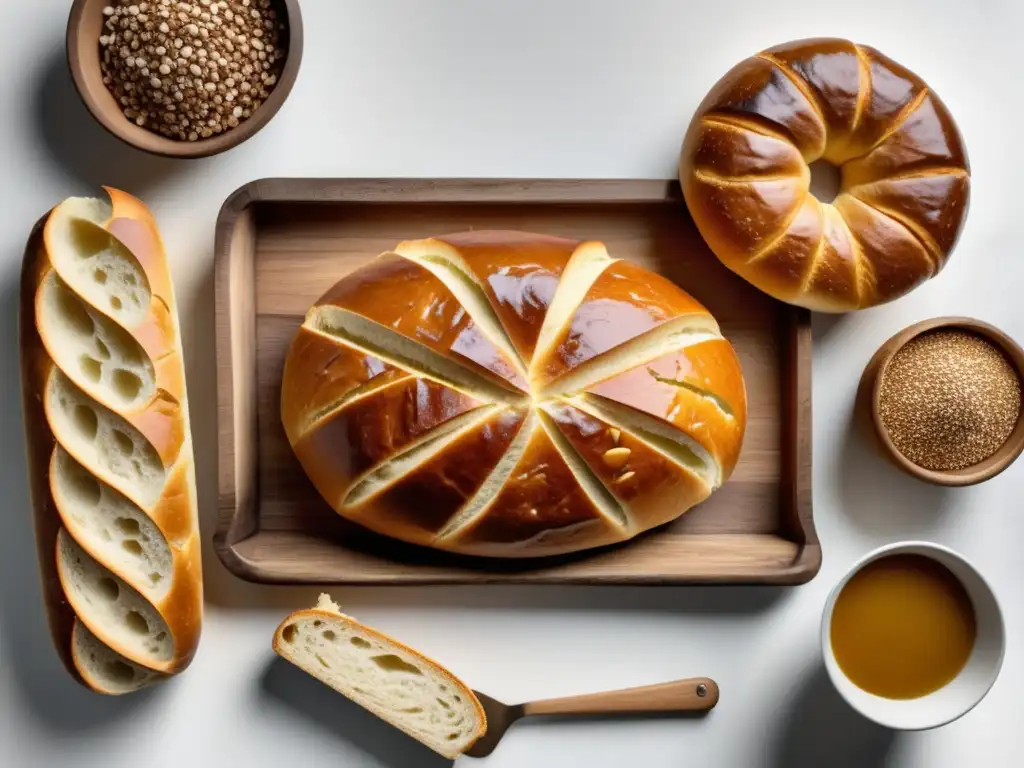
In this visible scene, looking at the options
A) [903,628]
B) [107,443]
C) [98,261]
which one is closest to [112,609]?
[107,443]

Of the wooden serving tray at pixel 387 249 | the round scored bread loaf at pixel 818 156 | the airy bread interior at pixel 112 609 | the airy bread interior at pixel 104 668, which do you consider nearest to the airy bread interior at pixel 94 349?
the wooden serving tray at pixel 387 249

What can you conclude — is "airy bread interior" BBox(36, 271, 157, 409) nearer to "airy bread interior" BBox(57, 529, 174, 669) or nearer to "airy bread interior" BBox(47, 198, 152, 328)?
"airy bread interior" BBox(47, 198, 152, 328)

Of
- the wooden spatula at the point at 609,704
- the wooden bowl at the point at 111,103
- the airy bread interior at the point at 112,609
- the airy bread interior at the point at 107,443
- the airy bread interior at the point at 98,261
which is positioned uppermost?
the wooden bowl at the point at 111,103

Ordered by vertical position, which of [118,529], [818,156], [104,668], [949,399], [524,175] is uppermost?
[818,156]

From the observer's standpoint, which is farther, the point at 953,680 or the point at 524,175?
the point at 524,175

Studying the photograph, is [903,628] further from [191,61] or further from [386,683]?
[191,61]

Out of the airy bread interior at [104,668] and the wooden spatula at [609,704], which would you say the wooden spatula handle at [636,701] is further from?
the airy bread interior at [104,668]

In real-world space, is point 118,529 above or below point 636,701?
above
